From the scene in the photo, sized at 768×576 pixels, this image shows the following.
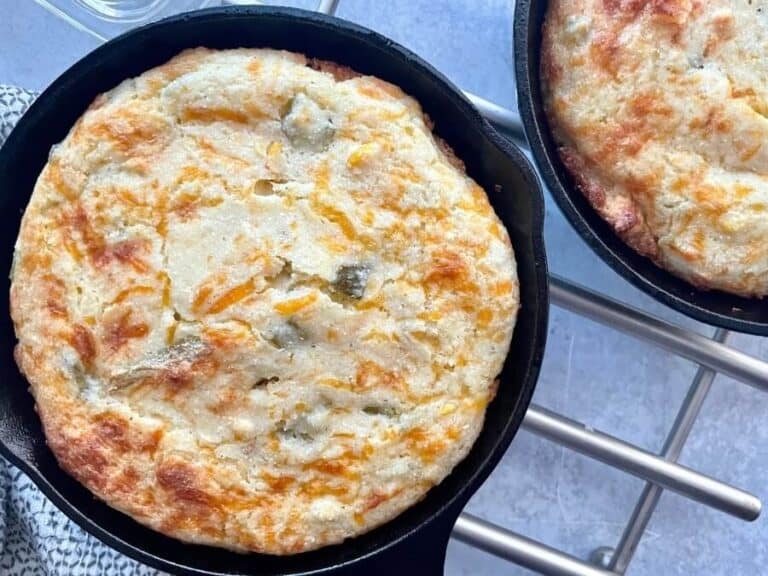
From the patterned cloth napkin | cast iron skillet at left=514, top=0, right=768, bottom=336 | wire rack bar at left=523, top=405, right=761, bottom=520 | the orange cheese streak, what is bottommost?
the patterned cloth napkin

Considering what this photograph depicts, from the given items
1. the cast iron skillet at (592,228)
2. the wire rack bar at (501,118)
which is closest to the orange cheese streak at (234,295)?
the cast iron skillet at (592,228)

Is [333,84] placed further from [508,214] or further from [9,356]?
[9,356]

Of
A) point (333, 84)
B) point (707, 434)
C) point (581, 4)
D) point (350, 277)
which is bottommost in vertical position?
point (707, 434)

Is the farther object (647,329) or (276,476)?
(647,329)

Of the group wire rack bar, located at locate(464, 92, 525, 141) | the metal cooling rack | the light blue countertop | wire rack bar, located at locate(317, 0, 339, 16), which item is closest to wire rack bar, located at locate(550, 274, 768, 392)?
the metal cooling rack

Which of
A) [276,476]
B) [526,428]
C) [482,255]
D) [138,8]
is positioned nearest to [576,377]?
[526,428]

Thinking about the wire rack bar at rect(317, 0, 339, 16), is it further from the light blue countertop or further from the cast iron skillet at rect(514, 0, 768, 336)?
the cast iron skillet at rect(514, 0, 768, 336)

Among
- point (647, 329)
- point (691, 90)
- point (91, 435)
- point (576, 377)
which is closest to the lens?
point (91, 435)
